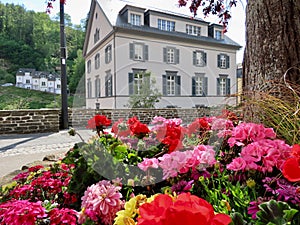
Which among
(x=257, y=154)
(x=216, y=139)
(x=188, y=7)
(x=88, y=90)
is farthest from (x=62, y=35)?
(x=257, y=154)

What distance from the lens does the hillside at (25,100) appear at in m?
7.32

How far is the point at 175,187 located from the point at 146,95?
0.69 meters

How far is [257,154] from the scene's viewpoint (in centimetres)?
73

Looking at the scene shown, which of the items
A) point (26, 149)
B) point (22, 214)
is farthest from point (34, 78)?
point (22, 214)

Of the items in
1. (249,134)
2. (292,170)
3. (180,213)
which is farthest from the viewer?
(249,134)

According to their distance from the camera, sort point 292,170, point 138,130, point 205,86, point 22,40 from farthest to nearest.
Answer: point 22,40 → point 205,86 → point 138,130 → point 292,170

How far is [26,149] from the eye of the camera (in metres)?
3.75

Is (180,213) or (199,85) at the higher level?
(199,85)

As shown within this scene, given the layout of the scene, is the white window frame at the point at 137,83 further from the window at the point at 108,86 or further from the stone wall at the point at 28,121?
the stone wall at the point at 28,121

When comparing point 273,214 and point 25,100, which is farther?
point 25,100

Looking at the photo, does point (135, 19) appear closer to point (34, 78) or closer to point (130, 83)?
point (130, 83)

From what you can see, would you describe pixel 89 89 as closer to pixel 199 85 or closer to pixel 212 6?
pixel 199 85

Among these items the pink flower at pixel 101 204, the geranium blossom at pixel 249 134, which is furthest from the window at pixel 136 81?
the pink flower at pixel 101 204

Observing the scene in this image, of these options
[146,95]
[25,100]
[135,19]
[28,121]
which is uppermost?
[135,19]
